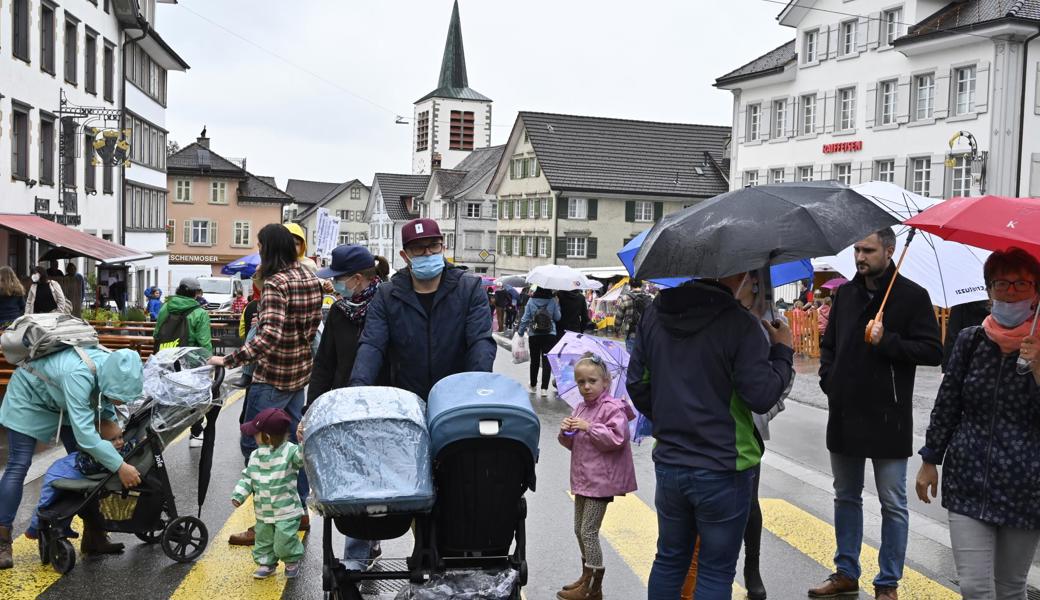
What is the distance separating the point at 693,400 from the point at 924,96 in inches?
1483

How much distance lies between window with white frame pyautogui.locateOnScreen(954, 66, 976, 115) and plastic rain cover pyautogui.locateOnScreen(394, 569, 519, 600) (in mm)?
35935

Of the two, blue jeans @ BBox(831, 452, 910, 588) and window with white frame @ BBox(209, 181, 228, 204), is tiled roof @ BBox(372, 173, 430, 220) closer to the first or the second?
window with white frame @ BBox(209, 181, 228, 204)

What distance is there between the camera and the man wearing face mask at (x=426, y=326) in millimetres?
5738

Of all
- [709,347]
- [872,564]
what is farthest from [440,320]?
[872,564]

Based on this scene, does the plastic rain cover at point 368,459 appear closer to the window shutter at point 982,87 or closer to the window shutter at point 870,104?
the window shutter at point 982,87

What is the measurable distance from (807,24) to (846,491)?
41116 mm

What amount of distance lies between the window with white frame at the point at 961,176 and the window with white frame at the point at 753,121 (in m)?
11.9

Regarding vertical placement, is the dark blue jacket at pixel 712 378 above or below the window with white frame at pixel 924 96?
below

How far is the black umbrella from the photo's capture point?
14.4ft

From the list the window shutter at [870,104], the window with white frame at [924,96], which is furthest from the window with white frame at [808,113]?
the window with white frame at [924,96]

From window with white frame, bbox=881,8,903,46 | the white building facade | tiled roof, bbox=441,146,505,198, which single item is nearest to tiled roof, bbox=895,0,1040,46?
the white building facade

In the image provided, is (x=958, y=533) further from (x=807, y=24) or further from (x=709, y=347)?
(x=807, y=24)

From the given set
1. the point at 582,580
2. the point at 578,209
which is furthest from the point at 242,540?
the point at 578,209

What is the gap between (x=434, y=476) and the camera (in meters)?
4.71
